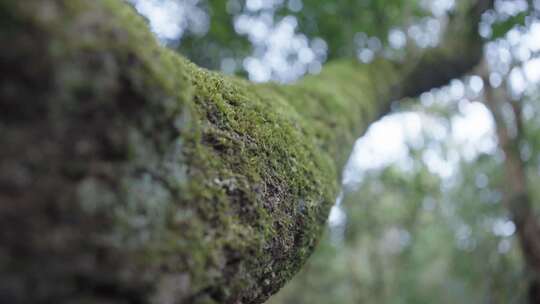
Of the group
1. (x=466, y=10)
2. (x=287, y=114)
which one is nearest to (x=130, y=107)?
(x=287, y=114)

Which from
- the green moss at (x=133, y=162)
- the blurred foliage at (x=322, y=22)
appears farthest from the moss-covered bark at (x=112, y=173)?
the blurred foliage at (x=322, y=22)

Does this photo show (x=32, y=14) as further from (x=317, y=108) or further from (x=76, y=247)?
(x=317, y=108)

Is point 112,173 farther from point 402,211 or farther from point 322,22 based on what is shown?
point 402,211

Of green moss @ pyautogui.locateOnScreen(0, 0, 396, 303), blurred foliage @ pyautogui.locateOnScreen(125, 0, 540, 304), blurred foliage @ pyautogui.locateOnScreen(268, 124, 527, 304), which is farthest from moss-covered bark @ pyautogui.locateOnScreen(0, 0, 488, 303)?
blurred foliage @ pyautogui.locateOnScreen(268, 124, 527, 304)

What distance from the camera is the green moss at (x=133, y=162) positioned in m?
0.87

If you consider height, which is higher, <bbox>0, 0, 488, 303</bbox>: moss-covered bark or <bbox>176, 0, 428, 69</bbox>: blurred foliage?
<bbox>176, 0, 428, 69</bbox>: blurred foliage

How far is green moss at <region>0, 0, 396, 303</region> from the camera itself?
0.87m

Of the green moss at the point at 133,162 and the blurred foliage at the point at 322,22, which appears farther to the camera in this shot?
the blurred foliage at the point at 322,22

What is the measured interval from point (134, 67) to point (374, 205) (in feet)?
37.9

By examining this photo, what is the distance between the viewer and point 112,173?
0.99 meters

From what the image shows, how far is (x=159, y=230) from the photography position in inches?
42.1

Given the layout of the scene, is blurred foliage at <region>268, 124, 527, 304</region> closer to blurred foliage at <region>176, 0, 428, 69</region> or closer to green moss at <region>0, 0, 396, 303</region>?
blurred foliage at <region>176, 0, 428, 69</region>

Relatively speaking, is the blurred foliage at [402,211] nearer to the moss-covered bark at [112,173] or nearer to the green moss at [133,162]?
the green moss at [133,162]

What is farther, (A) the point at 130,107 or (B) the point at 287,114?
(B) the point at 287,114
